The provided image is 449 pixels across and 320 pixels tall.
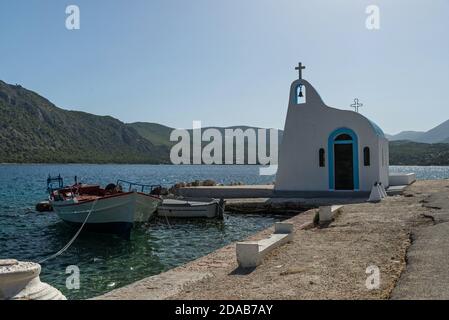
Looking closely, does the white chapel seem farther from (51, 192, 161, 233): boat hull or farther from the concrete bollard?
the concrete bollard

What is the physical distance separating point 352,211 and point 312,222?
203 centimetres

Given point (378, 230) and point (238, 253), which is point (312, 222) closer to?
point (378, 230)

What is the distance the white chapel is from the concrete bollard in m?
20.1

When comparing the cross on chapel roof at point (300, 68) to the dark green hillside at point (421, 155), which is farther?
the dark green hillside at point (421, 155)

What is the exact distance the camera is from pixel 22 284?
5.02m

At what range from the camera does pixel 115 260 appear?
14.2 metres

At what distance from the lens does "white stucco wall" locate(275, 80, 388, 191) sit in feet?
78.2

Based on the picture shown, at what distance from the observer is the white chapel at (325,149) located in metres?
23.9

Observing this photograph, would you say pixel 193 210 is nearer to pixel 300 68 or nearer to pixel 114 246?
pixel 114 246

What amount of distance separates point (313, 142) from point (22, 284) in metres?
20.9

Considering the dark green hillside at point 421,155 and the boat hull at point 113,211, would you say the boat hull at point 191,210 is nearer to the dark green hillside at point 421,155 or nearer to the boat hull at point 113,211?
the boat hull at point 113,211

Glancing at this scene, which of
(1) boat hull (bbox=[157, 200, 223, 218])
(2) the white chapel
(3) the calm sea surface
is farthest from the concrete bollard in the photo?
(2) the white chapel

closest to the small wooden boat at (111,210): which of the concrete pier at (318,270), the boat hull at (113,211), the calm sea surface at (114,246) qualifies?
the boat hull at (113,211)

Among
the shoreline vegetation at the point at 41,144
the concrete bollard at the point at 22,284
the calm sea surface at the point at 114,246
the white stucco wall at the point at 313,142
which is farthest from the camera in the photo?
the shoreline vegetation at the point at 41,144
